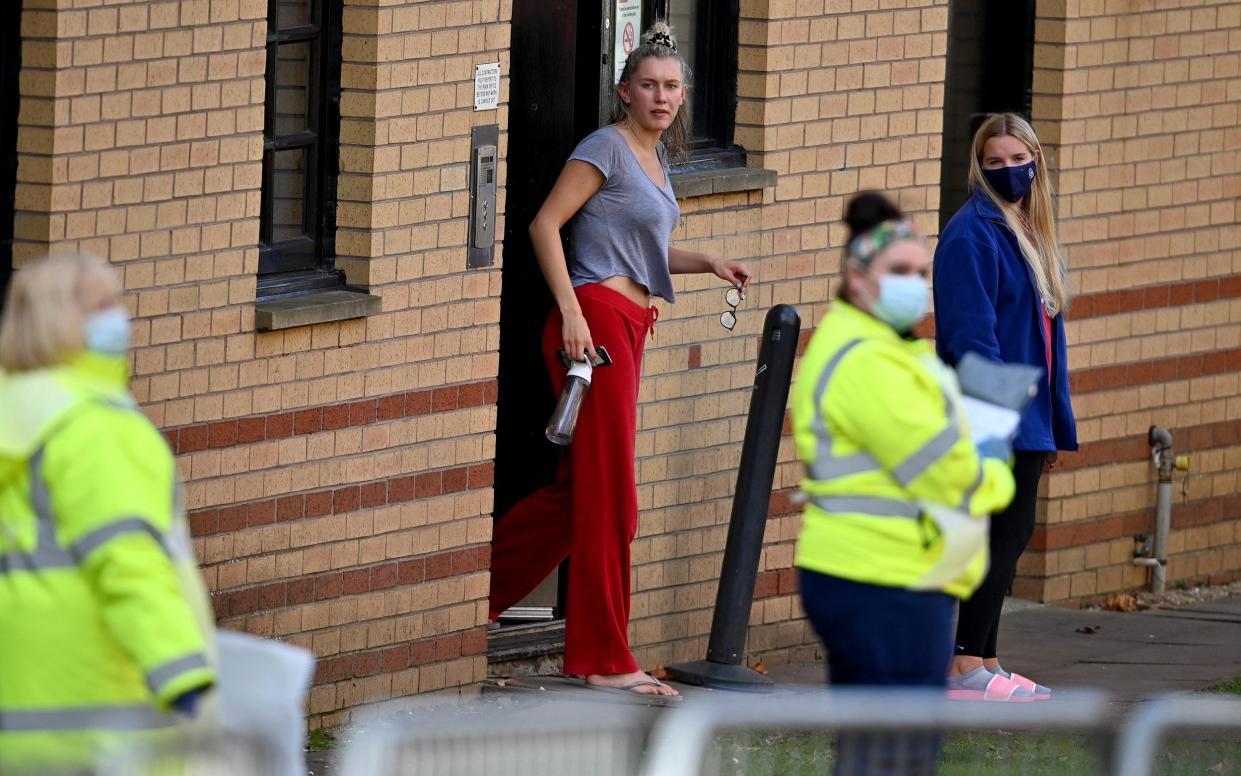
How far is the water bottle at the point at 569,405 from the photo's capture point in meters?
7.66

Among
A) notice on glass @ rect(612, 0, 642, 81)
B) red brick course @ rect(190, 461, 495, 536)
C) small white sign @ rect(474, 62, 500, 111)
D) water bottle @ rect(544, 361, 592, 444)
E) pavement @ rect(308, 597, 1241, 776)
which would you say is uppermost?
notice on glass @ rect(612, 0, 642, 81)

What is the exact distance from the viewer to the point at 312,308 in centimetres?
737

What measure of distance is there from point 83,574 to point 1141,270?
6829mm

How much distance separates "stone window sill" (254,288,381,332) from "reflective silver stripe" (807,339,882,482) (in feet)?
7.70

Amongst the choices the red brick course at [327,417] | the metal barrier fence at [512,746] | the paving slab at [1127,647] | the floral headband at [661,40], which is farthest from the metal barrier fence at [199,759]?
the paving slab at [1127,647]

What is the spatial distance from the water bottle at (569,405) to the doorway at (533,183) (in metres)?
0.82

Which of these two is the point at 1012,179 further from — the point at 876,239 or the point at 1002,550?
the point at 876,239

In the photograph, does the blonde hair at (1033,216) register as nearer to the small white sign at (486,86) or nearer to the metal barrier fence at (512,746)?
the small white sign at (486,86)

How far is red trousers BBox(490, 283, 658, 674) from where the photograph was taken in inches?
311

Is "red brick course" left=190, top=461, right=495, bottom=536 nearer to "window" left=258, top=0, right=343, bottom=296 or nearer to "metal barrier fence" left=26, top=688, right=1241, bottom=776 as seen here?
"window" left=258, top=0, right=343, bottom=296

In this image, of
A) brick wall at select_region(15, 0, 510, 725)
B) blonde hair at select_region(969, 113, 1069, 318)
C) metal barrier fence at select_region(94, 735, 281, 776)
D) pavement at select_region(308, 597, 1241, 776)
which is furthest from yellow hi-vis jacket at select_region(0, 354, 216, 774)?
blonde hair at select_region(969, 113, 1069, 318)

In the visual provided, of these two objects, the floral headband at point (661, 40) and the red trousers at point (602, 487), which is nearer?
the red trousers at point (602, 487)

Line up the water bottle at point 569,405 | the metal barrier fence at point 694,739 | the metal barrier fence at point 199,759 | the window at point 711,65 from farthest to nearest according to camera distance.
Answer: the window at point 711,65, the water bottle at point 569,405, the metal barrier fence at point 694,739, the metal barrier fence at point 199,759

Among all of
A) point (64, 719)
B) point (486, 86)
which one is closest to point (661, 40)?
point (486, 86)
